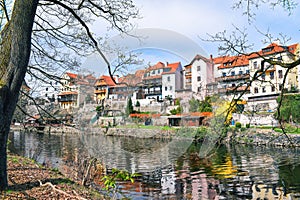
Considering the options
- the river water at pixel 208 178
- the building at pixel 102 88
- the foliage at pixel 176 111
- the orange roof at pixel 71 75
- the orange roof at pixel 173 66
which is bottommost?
the river water at pixel 208 178

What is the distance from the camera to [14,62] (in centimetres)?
259

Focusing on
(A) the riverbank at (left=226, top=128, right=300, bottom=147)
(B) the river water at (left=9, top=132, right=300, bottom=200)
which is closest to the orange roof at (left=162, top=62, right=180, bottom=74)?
(B) the river water at (left=9, top=132, right=300, bottom=200)

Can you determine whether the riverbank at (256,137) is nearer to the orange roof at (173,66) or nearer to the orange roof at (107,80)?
the orange roof at (173,66)

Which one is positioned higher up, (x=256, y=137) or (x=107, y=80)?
(x=107, y=80)

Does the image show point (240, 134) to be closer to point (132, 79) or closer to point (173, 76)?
point (173, 76)

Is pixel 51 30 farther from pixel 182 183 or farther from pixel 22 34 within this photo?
pixel 182 183

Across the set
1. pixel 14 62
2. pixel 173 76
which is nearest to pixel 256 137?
pixel 173 76

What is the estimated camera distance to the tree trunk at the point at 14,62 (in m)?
2.57

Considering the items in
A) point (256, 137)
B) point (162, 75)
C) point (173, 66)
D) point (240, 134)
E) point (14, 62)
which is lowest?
point (256, 137)

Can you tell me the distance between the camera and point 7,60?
2.63 meters

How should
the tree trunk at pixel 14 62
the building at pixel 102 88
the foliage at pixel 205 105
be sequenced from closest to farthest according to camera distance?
the tree trunk at pixel 14 62, the building at pixel 102 88, the foliage at pixel 205 105

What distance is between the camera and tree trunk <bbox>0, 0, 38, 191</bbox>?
101 inches

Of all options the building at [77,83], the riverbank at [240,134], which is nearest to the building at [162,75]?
the building at [77,83]

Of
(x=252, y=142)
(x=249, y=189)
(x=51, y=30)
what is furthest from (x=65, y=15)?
(x=252, y=142)
